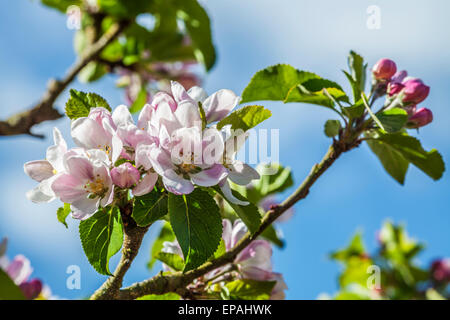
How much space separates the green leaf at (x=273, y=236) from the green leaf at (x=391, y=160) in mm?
516

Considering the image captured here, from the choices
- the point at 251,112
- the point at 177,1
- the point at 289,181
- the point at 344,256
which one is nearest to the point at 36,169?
the point at 251,112

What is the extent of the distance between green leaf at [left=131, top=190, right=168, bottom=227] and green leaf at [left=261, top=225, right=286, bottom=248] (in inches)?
33.4

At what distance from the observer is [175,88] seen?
1151 mm

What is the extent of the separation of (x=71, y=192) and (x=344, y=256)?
340 cm

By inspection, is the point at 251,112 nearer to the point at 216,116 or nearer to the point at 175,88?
the point at 216,116

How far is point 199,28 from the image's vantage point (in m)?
2.60

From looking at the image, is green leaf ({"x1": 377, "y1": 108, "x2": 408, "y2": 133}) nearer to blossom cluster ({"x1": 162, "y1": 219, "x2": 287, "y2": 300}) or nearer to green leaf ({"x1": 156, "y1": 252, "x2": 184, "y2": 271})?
blossom cluster ({"x1": 162, "y1": 219, "x2": 287, "y2": 300})

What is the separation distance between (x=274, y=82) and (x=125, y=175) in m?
0.61

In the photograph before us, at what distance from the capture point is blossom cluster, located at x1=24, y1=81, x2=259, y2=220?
1062 mm

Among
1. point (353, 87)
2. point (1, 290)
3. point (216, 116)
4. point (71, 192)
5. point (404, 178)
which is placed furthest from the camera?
point (404, 178)

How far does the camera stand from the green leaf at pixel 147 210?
1084mm

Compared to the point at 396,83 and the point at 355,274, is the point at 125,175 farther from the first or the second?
the point at 355,274

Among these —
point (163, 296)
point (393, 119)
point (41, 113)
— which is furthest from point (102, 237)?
point (41, 113)

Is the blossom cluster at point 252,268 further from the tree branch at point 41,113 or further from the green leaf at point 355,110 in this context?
the tree branch at point 41,113
